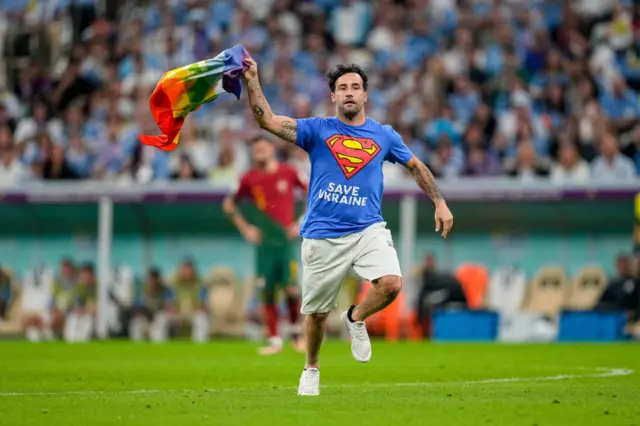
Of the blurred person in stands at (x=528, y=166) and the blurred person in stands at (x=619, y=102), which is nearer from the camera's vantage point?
the blurred person in stands at (x=528, y=166)

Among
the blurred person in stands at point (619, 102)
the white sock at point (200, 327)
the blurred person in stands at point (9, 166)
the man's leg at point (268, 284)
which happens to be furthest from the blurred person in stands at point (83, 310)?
the blurred person in stands at point (619, 102)

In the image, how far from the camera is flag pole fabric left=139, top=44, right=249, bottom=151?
10.4 m

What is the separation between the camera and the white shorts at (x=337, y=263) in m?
9.98

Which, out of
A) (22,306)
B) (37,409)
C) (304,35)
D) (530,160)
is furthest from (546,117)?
(37,409)

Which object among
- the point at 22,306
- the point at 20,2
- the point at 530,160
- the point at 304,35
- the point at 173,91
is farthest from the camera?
the point at 20,2

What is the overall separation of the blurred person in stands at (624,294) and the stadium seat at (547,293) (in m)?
1.12

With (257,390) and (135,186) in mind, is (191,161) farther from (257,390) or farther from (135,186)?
(257,390)

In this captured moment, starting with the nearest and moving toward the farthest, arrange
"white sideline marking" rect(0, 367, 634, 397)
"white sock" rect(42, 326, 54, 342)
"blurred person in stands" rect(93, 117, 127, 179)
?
"white sideline marking" rect(0, 367, 634, 397) < "white sock" rect(42, 326, 54, 342) < "blurred person in stands" rect(93, 117, 127, 179)

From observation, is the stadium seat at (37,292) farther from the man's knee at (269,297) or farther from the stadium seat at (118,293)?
the man's knee at (269,297)

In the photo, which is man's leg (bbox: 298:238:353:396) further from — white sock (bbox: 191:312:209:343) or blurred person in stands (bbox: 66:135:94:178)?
blurred person in stands (bbox: 66:135:94:178)

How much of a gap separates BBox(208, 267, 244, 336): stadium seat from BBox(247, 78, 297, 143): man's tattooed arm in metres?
14.6

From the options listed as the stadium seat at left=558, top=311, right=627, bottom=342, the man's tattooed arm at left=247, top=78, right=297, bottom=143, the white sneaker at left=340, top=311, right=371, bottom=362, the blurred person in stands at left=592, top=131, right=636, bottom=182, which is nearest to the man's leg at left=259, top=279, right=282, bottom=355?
the stadium seat at left=558, top=311, right=627, bottom=342

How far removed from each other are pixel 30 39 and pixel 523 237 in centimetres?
1200

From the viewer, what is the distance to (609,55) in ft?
82.9
